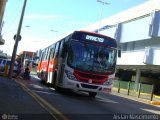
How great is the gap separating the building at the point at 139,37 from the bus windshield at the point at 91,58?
19552 millimetres

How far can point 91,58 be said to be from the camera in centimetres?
2202

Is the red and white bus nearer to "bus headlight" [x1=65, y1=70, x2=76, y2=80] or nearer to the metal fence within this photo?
"bus headlight" [x1=65, y1=70, x2=76, y2=80]

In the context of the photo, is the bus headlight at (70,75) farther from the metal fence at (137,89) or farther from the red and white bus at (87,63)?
the metal fence at (137,89)

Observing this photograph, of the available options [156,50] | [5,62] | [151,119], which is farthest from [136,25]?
[151,119]

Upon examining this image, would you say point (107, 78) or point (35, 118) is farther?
point (107, 78)

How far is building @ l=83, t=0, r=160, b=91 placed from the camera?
46750 millimetres

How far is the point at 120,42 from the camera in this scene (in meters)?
58.2

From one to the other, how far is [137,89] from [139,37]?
1025 centimetres

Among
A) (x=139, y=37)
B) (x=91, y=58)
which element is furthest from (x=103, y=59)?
(x=139, y=37)

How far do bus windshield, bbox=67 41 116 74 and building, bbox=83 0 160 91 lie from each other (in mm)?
19552

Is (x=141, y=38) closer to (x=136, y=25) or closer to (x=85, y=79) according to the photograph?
(x=136, y=25)

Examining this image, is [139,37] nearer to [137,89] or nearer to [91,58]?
[137,89]

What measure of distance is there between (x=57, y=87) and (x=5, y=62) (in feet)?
67.5

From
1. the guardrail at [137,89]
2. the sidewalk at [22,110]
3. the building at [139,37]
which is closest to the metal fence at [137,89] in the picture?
the guardrail at [137,89]
